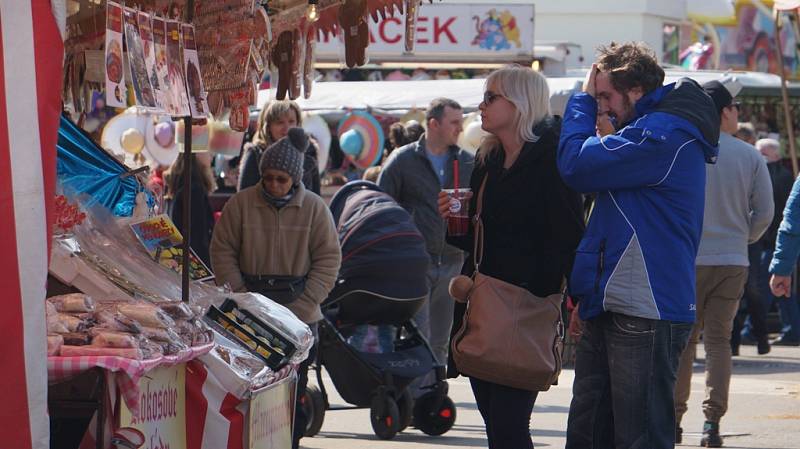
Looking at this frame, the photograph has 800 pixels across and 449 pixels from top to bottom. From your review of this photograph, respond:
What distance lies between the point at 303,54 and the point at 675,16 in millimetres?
22751

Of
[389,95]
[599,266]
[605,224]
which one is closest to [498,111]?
[605,224]

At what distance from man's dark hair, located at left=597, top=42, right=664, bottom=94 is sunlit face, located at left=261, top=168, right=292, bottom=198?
2317mm

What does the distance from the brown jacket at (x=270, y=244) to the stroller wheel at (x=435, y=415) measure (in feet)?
6.20

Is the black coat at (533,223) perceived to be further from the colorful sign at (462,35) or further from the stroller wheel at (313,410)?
the colorful sign at (462,35)

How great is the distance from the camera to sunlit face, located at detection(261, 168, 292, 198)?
7305 mm

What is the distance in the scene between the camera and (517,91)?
5.60 m

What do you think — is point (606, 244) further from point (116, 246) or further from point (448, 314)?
point (448, 314)

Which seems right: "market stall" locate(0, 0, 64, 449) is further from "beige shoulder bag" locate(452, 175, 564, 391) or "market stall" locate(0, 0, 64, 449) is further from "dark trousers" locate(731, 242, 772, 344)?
"dark trousers" locate(731, 242, 772, 344)

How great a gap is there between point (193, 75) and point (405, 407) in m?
3.74

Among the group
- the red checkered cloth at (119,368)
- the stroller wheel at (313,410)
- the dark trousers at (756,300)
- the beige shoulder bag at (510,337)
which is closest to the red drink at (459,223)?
the beige shoulder bag at (510,337)

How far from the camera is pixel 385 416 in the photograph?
28.3 ft

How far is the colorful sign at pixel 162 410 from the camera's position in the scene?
4773 millimetres

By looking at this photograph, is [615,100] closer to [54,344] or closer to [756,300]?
[54,344]

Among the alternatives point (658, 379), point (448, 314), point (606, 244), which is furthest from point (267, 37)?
point (448, 314)
